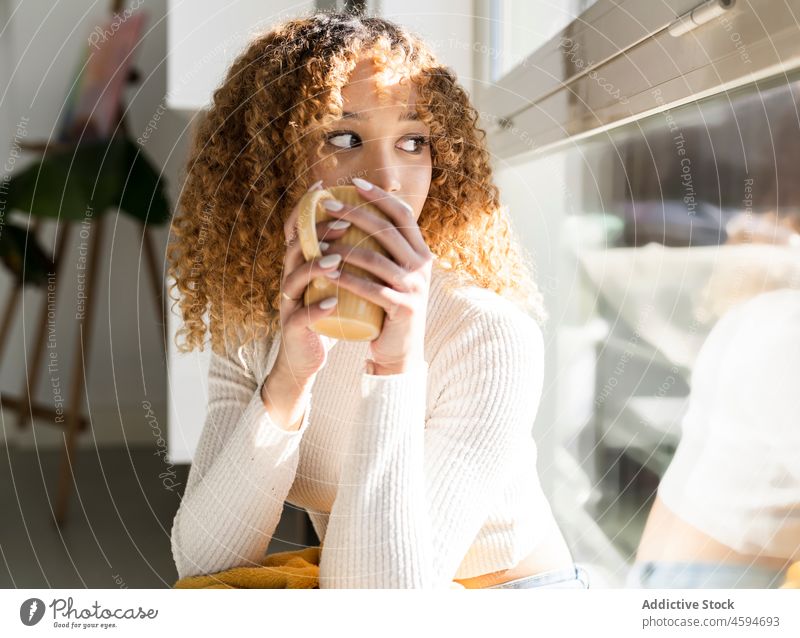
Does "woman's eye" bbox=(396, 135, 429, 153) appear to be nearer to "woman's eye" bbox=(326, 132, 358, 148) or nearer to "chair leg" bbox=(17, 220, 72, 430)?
"woman's eye" bbox=(326, 132, 358, 148)

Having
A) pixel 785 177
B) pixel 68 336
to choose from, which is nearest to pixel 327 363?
pixel 68 336

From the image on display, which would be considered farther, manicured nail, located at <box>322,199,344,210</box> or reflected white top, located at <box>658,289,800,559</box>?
reflected white top, located at <box>658,289,800,559</box>

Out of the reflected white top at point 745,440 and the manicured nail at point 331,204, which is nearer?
the manicured nail at point 331,204

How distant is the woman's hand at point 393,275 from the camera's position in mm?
398

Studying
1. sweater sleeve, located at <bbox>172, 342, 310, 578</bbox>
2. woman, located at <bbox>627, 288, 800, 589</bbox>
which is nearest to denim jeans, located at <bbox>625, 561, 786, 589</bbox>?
woman, located at <bbox>627, 288, 800, 589</bbox>

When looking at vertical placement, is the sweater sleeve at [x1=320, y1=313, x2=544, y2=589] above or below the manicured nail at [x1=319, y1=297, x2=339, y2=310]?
below

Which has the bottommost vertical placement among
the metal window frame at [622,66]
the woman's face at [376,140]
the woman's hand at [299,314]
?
the woman's hand at [299,314]

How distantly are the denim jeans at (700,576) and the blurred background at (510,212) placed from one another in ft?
0.05

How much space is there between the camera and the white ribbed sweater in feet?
1.38

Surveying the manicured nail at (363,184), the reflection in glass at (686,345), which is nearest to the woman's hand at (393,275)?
the manicured nail at (363,184)

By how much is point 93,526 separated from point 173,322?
0.42 ft

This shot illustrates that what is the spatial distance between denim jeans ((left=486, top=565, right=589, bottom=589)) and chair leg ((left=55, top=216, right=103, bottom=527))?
26 centimetres

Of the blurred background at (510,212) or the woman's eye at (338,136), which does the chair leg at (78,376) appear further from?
the woman's eye at (338,136)

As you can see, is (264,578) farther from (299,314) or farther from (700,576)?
(700,576)
